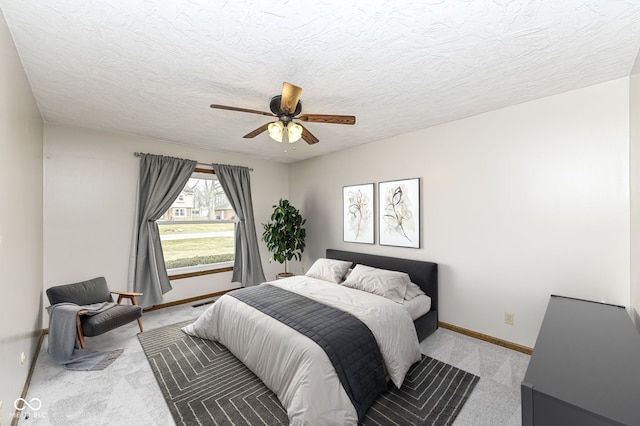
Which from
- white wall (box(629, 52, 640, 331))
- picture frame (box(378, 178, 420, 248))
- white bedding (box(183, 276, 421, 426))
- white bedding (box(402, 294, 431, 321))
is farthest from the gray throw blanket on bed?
white wall (box(629, 52, 640, 331))

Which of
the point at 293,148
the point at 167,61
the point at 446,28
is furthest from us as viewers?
the point at 293,148

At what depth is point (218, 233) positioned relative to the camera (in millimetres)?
4809

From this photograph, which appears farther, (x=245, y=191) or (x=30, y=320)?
(x=245, y=191)

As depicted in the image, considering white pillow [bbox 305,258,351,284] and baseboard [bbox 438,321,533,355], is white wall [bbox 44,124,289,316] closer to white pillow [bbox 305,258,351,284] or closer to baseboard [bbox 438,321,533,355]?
white pillow [bbox 305,258,351,284]

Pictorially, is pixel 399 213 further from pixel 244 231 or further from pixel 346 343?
pixel 244 231

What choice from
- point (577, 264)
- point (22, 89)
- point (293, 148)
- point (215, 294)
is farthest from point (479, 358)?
point (22, 89)

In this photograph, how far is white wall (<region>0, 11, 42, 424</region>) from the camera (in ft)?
Answer: 5.32

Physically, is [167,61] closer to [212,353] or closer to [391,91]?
[391,91]

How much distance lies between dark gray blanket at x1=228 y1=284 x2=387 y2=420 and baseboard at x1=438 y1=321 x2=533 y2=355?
4.94 feet

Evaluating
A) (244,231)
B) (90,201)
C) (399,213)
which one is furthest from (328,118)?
(90,201)

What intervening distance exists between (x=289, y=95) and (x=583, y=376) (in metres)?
2.27

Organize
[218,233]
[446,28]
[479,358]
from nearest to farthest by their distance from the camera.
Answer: [446,28], [479,358], [218,233]

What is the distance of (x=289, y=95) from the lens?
2.00 meters

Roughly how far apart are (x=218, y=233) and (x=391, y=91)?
373cm
